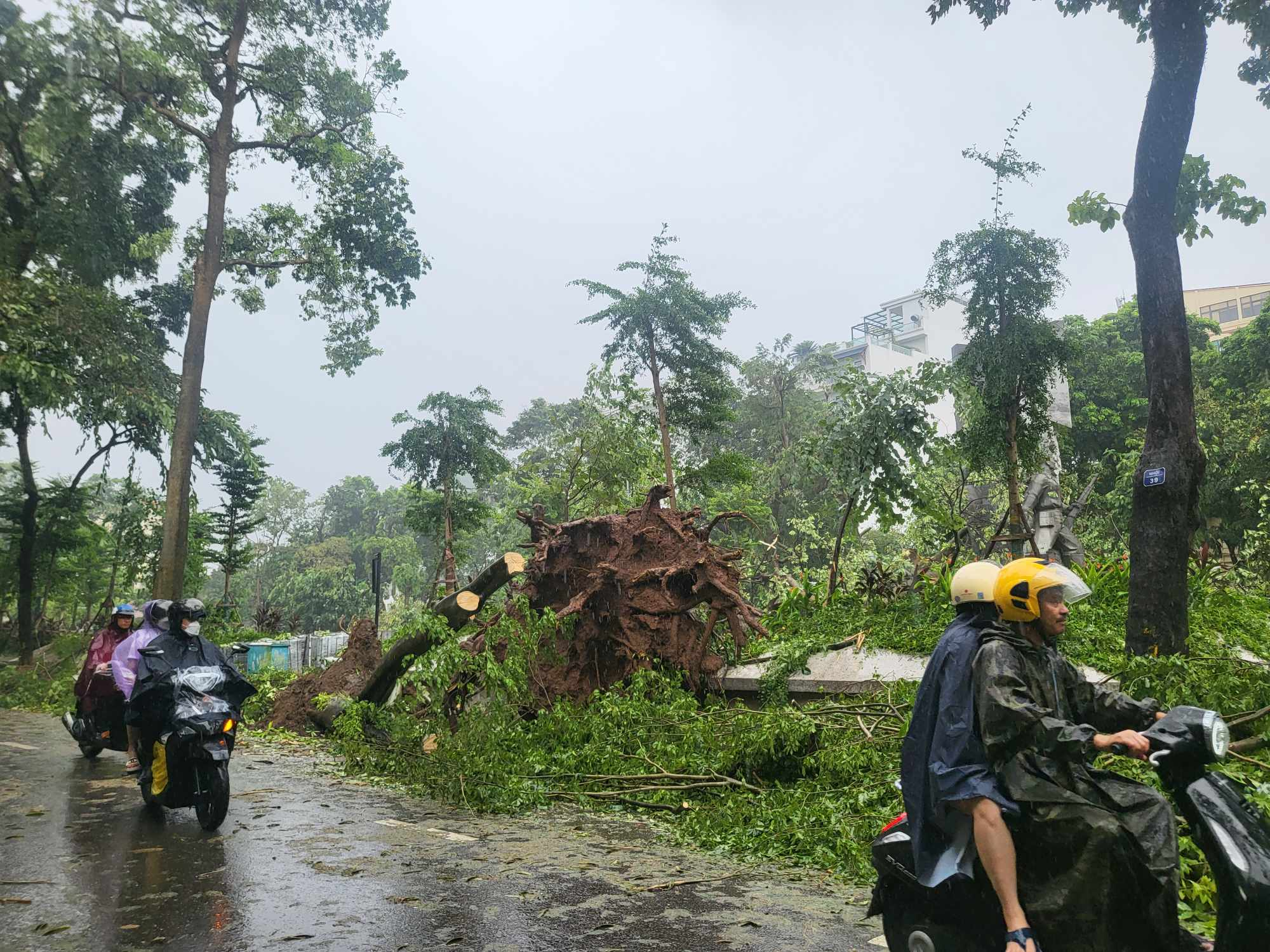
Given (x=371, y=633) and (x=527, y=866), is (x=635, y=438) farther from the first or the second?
(x=527, y=866)

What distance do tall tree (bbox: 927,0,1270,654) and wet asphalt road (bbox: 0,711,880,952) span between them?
14.9 feet

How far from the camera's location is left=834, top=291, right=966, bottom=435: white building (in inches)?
2327

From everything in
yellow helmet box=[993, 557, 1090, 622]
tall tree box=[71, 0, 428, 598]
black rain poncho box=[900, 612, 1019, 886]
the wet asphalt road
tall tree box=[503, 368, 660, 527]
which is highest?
tall tree box=[71, 0, 428, 598]

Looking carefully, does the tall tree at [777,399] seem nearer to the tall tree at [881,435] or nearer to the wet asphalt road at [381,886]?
the tall tree at [881,435]

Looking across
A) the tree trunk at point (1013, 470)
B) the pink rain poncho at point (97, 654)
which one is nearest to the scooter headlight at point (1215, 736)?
the pink rain poncho at point (97, 654)

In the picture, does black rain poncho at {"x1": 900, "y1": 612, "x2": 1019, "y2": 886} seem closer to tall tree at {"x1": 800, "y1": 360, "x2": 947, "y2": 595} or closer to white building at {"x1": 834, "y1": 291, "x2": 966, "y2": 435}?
tall tree at {"x1": 800, "y1": 360, "x2": 947, "y2": 595}

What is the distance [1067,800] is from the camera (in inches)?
115

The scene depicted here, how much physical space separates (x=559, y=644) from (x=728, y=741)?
3.50 metres

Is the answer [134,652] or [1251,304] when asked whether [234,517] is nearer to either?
[134,652]

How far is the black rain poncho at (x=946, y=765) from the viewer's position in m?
2.99

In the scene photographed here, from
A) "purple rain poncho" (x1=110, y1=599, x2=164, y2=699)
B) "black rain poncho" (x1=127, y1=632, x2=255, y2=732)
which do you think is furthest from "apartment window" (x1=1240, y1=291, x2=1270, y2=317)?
"purple rain poncho" (x1=110, y1=599, x2=164, y2=699)

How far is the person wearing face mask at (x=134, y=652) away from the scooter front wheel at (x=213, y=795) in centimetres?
130

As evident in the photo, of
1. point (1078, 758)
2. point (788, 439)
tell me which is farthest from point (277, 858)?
point (788, 439)

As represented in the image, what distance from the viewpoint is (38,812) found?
7281 millimetres
